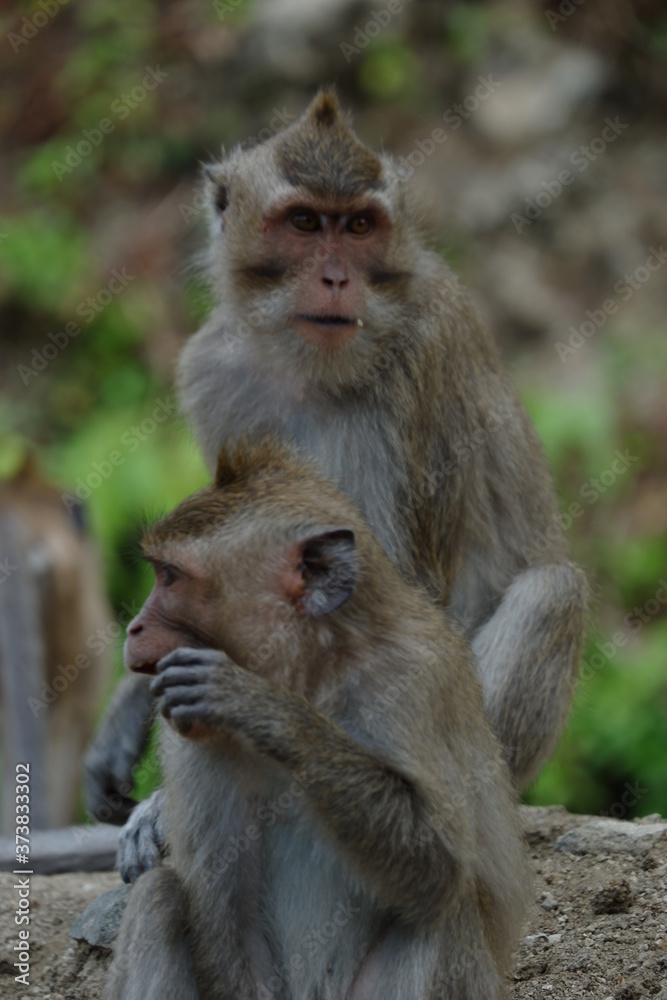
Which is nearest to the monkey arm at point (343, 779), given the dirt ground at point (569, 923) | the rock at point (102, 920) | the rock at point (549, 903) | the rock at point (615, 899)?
the dirt ground at point (569, 923)

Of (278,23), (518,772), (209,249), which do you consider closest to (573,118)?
(278,23)

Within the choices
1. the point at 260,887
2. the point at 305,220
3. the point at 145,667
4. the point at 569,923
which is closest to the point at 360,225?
the point at 305,220

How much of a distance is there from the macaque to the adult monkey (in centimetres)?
131

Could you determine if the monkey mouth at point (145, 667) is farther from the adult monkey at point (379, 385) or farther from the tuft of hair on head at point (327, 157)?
the tuft of hair on head at point (327, 157)

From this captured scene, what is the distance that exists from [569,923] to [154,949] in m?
1.76

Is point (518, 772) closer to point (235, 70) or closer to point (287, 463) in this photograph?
point (287, 463)

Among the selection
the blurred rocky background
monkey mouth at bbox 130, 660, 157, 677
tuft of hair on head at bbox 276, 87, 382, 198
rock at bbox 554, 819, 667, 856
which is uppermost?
the blurred rocky background

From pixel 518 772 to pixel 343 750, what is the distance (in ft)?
7.46

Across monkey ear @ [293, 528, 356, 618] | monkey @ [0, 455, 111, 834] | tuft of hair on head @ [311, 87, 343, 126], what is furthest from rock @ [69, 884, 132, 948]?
monkey @ [0, 455, 111, 834]

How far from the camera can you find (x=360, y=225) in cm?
566

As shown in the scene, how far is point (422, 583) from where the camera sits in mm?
5691

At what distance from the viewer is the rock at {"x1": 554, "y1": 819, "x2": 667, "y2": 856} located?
18.4ft

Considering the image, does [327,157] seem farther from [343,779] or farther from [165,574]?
[343,779]

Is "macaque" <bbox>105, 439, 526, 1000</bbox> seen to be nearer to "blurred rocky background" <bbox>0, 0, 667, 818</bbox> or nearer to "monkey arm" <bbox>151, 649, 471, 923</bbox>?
"monkey arm" <bbox>151, 649, 471, 923</bbox>
